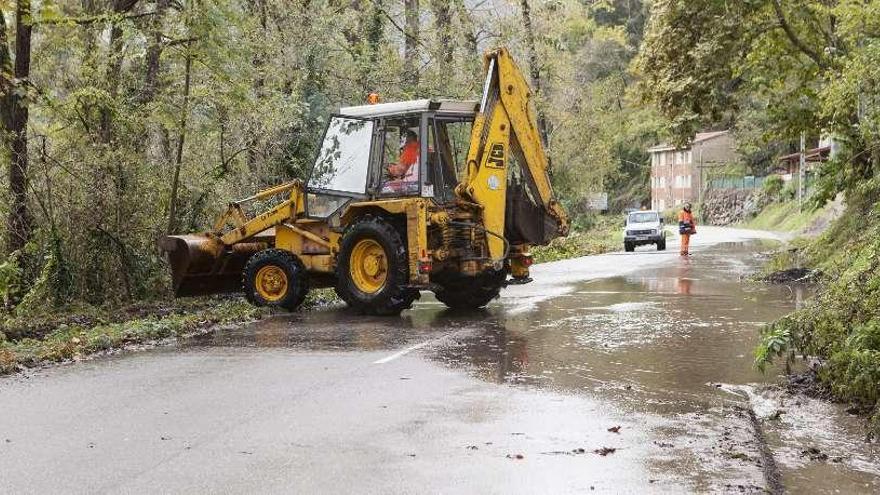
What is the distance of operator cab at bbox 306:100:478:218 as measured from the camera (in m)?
15.0

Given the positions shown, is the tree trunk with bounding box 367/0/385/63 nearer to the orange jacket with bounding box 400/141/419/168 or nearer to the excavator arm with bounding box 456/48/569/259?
the excavator arm with bounding box 456/48/569/259

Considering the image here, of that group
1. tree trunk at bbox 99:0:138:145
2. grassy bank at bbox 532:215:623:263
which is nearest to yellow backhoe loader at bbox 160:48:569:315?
tree trunk at bbox 99:0:138:145

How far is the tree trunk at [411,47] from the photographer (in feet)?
96.9

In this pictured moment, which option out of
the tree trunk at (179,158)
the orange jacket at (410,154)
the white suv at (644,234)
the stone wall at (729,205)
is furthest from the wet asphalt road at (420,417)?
the stone wall at (729,205)

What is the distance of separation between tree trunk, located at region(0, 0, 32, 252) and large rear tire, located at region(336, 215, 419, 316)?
5269 mm

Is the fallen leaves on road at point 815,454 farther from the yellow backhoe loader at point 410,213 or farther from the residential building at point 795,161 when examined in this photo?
the residential building at point 795,161

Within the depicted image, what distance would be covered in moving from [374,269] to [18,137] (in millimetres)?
6128

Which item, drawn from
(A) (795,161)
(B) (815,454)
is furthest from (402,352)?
(A) (795,161)

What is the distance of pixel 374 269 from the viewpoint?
15.2 meters

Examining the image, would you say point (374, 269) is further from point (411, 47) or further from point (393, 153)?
point (411, 47)

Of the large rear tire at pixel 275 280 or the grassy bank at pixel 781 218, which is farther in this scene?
the grassy bank at pixel 781 218

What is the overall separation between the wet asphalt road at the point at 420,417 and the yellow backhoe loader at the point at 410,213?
4.96 ft

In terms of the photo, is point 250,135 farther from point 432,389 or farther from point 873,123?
point 432,389

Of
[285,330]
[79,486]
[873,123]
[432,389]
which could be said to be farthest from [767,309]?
[79,486]
